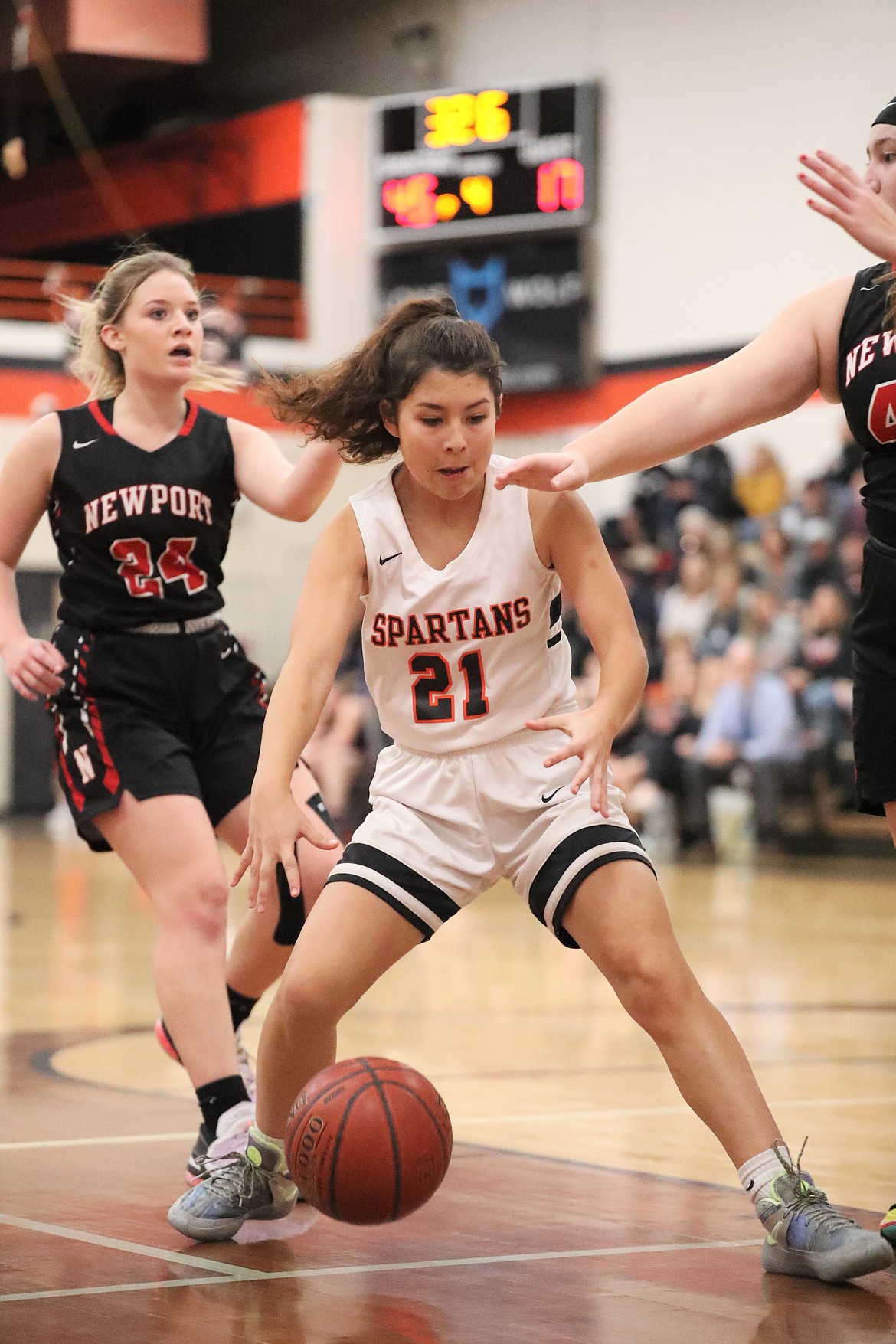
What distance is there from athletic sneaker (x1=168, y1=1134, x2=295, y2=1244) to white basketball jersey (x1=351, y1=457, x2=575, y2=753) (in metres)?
0.87

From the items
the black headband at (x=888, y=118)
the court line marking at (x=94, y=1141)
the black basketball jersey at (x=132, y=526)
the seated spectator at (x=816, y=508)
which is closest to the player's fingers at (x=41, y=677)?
the black basketball jersey at (x=132, y=526)

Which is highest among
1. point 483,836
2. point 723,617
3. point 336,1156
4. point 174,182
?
point 174,182

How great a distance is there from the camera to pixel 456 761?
3654 mm

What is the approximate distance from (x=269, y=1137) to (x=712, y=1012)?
0.92 m

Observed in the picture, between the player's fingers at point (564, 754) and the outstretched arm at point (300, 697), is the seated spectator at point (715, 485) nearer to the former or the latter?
the outstretched arm at point (300, 697)

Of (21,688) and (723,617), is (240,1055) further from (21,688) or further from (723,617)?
(723,617)

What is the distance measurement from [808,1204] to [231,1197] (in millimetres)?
1123

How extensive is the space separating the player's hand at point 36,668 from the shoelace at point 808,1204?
6.04 ft

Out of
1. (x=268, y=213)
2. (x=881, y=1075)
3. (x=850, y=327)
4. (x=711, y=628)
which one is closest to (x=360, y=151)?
(x=268, y=213)

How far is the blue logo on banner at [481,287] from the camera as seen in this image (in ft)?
59.1

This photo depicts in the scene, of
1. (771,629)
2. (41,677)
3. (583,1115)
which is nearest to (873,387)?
(41,677)

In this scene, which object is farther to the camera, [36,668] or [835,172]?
[36,668]

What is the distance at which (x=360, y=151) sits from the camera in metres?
19.7

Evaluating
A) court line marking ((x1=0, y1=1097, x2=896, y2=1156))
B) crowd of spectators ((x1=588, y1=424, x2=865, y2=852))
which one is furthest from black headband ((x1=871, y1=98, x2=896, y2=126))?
crowd of spectators ((x1=588, y1=424, x2=865, y2=852))
